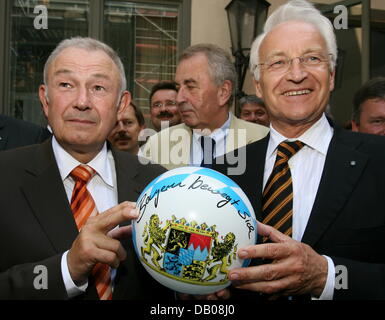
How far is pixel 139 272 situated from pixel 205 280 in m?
0.50

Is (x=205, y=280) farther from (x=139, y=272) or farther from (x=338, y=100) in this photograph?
(x=338, y=100)

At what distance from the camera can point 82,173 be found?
2.36 metres

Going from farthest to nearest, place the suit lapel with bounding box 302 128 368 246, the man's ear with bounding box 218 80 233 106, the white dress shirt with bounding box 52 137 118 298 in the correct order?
the man's ear with bounding box 218 80 233 106 < the white dress shirt with bounding box 52 137 118 298 < the suit lapel with bounding box 302 128 368 246

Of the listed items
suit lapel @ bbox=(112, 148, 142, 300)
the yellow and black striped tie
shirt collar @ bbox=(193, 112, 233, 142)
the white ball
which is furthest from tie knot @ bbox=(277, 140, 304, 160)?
shirt collar @ bbox=(193, 112, 233, 142)

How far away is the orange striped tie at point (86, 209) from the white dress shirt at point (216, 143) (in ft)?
5.83

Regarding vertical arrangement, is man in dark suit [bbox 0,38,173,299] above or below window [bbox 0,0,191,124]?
below

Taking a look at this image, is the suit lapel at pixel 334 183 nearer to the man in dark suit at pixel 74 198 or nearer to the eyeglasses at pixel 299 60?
the eyeglasses at pixel 299 60

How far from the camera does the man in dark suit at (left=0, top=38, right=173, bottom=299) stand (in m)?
2.01

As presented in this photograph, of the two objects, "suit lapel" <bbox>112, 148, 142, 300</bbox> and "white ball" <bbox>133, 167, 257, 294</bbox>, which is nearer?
"white ball" <bbox>133, 167, 257, 294</bbox>

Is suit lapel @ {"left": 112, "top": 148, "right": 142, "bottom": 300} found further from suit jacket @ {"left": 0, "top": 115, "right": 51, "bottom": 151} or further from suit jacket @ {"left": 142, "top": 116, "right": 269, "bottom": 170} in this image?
suit jacket @ {"left": 142, "top": 116, "right": 269, "bottom": 170}

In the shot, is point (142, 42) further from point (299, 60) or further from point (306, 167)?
point (306, 167)

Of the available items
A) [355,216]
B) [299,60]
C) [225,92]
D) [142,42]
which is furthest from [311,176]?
[142,42]

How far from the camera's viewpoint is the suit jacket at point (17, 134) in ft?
11.2

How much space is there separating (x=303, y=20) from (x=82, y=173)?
1288 mm
